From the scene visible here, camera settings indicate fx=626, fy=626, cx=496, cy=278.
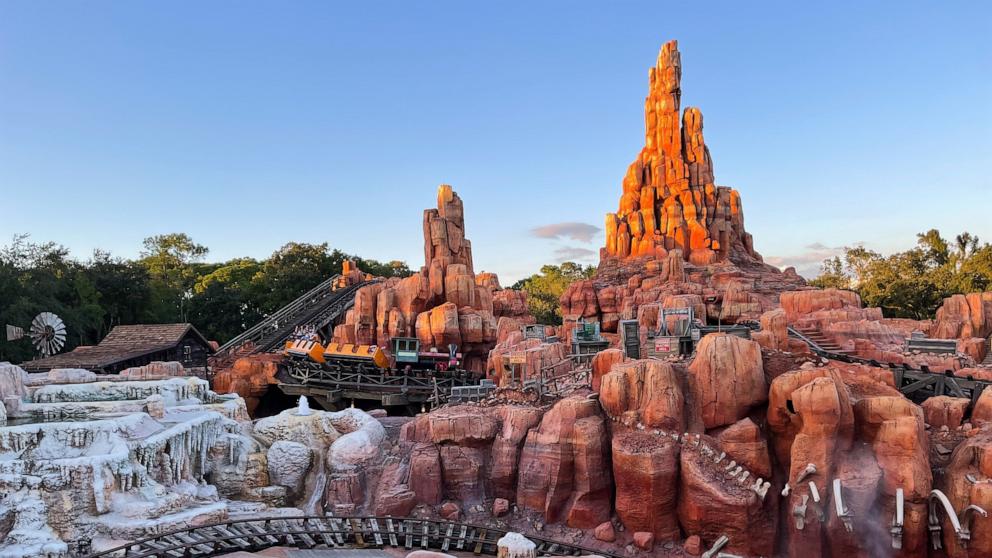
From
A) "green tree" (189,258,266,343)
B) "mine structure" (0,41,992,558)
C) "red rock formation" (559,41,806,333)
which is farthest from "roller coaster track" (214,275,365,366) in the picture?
"red rock formation" (559,41,806,333)

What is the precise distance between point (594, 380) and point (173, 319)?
38048 millimetres

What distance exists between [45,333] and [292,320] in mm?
15278

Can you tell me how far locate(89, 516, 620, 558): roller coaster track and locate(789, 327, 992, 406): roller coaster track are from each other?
11257mm

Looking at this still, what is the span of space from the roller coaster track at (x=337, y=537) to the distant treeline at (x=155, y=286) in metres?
22.7

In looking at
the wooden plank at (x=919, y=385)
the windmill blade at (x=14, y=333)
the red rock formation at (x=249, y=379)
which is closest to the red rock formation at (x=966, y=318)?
the wooden plank at (x=919, y=385)

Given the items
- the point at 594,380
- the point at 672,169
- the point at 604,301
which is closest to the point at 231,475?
the point at 594,380

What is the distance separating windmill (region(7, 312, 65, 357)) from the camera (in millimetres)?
28594

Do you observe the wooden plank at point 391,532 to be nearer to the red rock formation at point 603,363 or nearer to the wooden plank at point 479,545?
the wooden plank at point 479,545

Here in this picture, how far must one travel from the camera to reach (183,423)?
15.4 metres

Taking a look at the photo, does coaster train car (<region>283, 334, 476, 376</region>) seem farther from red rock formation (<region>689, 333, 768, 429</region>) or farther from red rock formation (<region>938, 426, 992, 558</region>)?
red rock formation (<region>938, 426, 992, 558</region>)

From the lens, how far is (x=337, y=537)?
13750mm

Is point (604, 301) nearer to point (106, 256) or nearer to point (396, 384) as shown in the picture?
point (396, 384)

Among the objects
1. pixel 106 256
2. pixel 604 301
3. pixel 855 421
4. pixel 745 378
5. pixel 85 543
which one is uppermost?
pixel 106 256

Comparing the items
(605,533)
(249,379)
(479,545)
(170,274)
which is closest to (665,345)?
(605,533)
